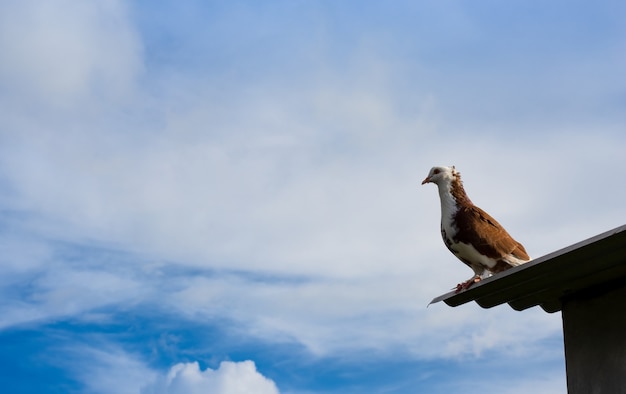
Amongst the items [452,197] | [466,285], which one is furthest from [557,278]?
[452,197]

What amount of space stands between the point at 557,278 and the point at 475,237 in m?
1.32

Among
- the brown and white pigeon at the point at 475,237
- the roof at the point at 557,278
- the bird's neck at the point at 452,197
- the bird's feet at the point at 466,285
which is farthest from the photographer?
the bird's neck at the point at 452,197

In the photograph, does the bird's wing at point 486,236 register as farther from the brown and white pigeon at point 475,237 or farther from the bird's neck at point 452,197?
the bird's neck at point 452,197

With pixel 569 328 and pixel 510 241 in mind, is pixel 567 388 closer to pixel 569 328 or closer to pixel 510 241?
pixel 569 328

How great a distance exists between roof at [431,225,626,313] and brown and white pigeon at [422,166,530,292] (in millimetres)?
339

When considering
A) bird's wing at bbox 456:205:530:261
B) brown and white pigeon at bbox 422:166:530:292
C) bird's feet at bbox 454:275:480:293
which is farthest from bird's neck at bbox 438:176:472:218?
bird's feet at bbox 454:275:480:293

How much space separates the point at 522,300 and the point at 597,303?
682 mm

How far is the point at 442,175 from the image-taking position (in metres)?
7.84

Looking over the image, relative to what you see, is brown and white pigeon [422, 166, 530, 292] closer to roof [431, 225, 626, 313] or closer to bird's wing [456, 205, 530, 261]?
bird's wing [456, 205, 530, 261]

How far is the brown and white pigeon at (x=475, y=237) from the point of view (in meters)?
7.19

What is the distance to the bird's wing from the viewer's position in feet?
23.6

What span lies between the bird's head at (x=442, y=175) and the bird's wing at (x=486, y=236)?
0.45m

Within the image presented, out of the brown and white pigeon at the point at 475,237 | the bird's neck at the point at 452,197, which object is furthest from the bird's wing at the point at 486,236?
the bird's neck at the point at 452,197

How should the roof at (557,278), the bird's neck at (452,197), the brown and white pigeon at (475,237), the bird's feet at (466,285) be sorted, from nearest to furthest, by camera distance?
1. the roof at (557,278)
2. the bird's feet at (466,285)
3. the brown and white pigeon at (475,237)
4. the bird's neck at (452,197)
